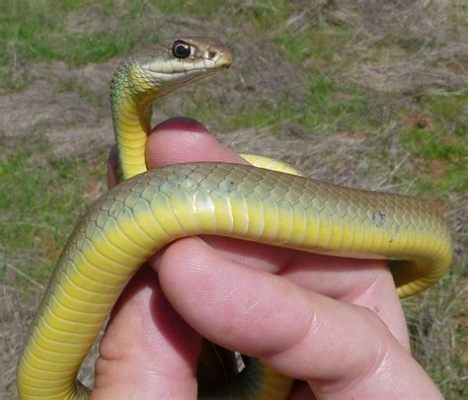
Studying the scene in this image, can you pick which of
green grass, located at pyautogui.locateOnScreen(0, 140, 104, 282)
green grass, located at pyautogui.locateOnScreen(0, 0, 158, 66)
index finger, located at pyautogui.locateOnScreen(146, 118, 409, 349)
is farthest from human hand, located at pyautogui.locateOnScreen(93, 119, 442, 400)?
green grass, located at pyautogui.locateOnScreen(0, 0, 158, 66)

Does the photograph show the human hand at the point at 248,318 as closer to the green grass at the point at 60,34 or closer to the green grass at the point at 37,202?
the green grass at the point at 37,202

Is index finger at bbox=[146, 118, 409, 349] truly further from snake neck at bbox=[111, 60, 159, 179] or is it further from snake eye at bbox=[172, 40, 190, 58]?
snake eye at bbox=[172, 40, 190, 58]

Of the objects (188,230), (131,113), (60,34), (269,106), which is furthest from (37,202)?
(188,230)

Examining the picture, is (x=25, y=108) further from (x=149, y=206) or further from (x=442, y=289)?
(x=149, y=206)

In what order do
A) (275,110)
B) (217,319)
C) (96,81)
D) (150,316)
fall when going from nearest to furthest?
1. (217,319)
2. (150,316)
3. (275,110)
4. (96,81)

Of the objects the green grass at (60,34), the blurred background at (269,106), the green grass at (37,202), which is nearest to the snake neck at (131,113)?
the blurred background at (269,106)

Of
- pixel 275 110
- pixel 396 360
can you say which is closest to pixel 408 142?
pixel 275 110
